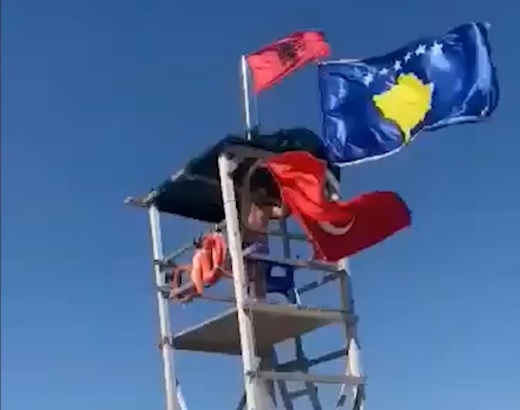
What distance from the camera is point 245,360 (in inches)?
939

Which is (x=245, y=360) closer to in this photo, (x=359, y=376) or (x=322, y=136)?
(x=359, y=376)

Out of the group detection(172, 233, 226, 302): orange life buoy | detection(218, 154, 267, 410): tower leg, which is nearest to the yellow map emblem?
detection(218, 154, 267, 410): tower leg

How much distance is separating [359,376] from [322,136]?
216 inches

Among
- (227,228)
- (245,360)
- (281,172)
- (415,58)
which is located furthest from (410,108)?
(245,360)

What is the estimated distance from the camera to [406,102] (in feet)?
Answer: 83.4

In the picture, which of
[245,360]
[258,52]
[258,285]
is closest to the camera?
[245,360]

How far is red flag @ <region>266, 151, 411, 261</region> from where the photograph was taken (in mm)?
24484

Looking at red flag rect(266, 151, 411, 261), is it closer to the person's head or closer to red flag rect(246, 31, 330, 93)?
the person's head

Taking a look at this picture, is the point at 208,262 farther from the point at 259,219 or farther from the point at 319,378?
the point at 319,378

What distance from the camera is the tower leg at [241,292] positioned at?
23.6 metres

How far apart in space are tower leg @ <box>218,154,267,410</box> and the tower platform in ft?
1.09

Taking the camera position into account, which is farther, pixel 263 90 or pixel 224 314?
pixel 263 90

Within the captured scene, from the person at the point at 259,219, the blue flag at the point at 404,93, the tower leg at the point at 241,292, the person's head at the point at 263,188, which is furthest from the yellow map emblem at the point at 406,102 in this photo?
the tower leg at the point at 241,292

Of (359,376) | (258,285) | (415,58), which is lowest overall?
(359,376)
